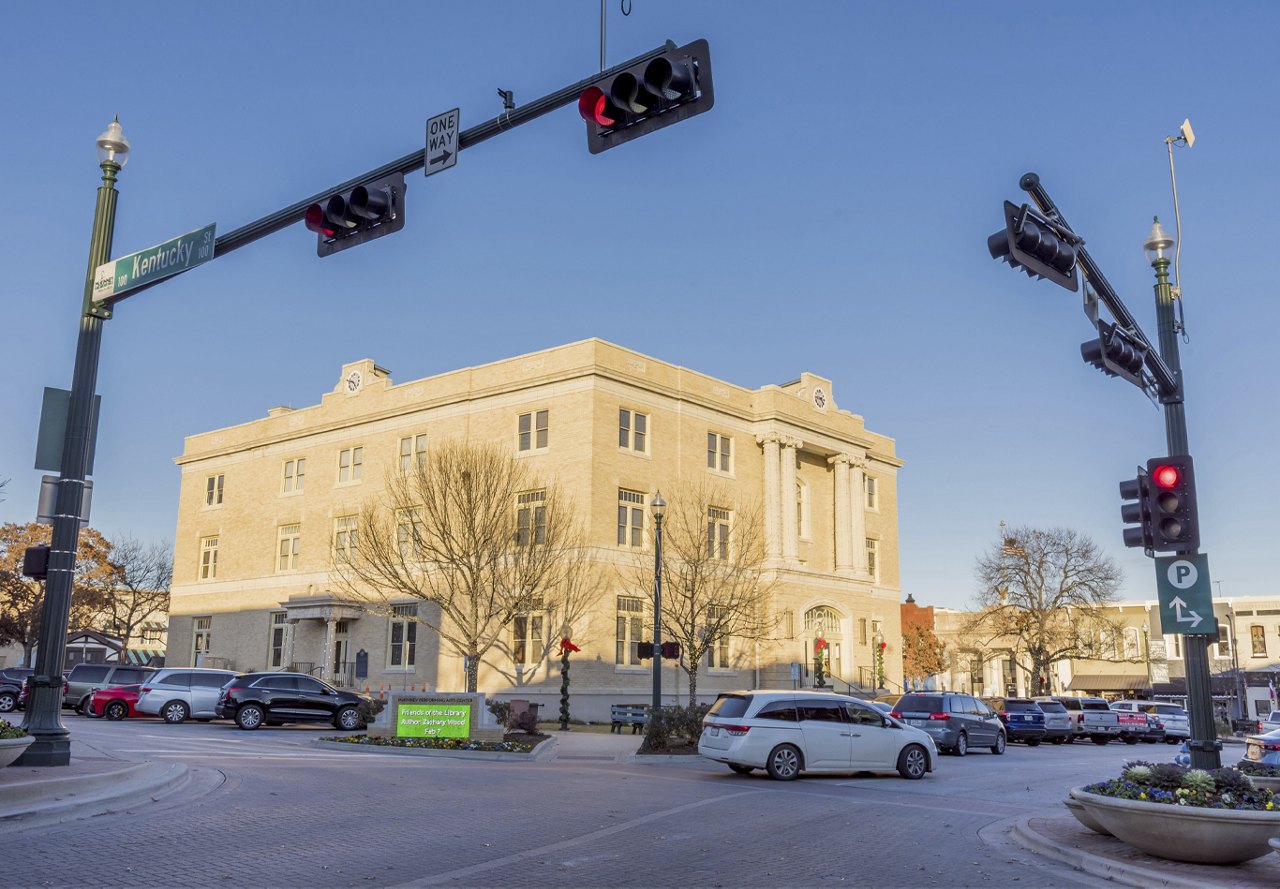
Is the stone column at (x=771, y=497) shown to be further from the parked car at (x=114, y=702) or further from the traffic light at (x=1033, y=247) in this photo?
the traffic light at (x=1033, y=247)

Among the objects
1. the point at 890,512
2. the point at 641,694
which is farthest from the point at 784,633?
the point at 890,512

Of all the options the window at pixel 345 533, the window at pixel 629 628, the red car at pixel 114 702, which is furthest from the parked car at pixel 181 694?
the window at pixel 629 628

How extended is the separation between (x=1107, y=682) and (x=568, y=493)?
52.0 m

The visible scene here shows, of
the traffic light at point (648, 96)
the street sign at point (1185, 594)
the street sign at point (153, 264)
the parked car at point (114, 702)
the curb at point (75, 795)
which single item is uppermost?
the street sign at point (153, 264)

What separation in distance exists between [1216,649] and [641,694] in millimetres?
57568

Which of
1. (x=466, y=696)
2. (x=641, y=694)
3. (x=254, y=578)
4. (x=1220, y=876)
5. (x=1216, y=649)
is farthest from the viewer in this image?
(x=1216, y=649)

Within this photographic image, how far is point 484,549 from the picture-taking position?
36750 millimetres

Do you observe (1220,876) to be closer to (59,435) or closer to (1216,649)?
(59,435)

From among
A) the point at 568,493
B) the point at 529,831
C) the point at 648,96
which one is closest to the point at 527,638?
the point at 568,493

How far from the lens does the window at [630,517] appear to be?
1668 inches

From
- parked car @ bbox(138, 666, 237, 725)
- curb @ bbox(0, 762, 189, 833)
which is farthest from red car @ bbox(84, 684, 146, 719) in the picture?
curb @ bbox(0, 762, 189, 833)

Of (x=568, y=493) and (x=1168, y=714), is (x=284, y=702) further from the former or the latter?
(x=1168, y=714)

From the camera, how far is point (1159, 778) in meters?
10.9

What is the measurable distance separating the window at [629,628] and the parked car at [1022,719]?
1304 cm
